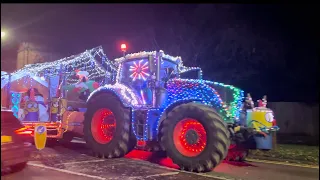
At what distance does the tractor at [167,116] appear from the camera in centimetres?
754

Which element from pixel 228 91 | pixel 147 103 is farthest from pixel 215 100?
pixel 147 103

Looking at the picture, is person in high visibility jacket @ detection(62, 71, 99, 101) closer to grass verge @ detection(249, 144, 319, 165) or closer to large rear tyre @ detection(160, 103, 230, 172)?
large rear tyre @ detection(160, 103, 230, 172)

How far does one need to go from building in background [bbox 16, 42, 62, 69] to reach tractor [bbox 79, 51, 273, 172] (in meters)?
5.87

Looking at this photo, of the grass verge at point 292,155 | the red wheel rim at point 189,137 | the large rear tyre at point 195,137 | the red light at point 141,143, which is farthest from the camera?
the grass verge at point 292,155

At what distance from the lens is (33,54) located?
1540 centimetres

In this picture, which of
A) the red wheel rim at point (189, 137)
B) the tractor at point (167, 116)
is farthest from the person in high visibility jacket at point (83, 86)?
the red wheel rim at point (189, 137)

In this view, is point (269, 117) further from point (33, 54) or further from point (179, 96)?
point (33, 54)

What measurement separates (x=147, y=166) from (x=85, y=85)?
4.44 metres

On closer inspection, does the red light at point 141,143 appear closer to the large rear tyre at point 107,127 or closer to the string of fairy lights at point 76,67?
the large rear tyre at point 107,127

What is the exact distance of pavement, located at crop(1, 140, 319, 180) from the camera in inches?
280

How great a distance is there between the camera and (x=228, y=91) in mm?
8531

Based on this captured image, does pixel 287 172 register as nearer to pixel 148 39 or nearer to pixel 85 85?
pixel 85 85

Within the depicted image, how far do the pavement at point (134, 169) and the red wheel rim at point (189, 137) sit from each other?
518 mm

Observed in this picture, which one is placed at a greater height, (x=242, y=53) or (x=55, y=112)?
(x=242, y=53)
